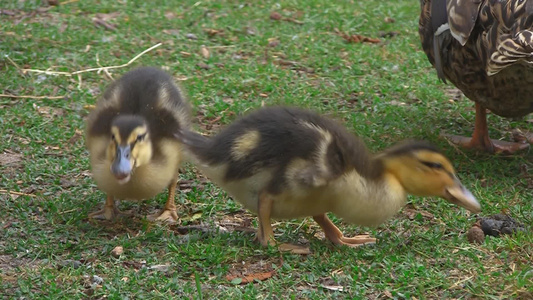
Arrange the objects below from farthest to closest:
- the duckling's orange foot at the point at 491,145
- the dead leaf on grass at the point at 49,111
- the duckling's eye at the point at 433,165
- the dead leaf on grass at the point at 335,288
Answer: the dead leaf on grass at the point at 49,111 → the duckling's orange foot at the point at 491,145 → the duckling's eye at the point at 433,165 → the dead leaf on grass at the point at 335,288

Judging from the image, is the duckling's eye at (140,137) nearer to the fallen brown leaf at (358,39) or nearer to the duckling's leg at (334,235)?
the duckling's leg at (334,235)

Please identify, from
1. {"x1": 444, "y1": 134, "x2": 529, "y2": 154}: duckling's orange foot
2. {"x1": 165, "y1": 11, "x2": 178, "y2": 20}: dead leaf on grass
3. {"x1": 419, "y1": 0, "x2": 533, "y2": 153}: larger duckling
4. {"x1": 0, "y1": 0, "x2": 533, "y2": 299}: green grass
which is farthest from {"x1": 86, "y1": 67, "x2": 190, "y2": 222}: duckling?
{"x1": 165, "y1": 11, "x2": 178, "y2": 20}: dead leaf on grass

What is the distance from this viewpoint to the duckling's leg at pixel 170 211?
497 centimetres

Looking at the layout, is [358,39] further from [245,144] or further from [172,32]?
[245,144]

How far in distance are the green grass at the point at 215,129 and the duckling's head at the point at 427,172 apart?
0.27m

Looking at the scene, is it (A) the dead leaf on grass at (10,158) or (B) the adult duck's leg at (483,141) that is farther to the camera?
(B) the adult duck's leg at (483,141)

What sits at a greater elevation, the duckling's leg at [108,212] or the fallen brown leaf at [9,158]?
the duckling's leg at [108,212]

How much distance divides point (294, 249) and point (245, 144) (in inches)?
24.0

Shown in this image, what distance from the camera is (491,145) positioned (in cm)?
617

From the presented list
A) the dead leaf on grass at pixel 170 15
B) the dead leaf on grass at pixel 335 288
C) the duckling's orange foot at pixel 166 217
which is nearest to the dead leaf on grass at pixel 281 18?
the dead leaf on grass at pixel 170 15

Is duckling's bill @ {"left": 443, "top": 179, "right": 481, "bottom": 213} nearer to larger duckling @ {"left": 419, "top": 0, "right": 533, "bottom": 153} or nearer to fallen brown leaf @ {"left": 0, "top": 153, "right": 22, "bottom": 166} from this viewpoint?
larger duckling @ {"left": 419, "top": 0, "right": 533, "bottom": 153}

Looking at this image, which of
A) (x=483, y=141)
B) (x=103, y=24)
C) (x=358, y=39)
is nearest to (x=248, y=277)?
(x=483, y=141)

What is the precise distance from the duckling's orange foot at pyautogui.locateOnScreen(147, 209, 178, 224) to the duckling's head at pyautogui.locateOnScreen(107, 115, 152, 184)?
376mm

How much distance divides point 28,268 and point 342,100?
345 cm
